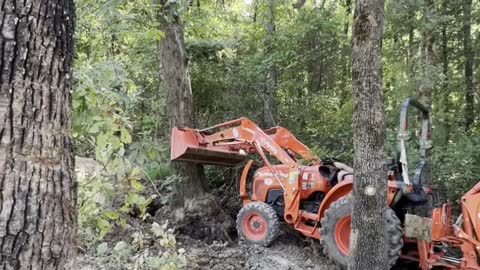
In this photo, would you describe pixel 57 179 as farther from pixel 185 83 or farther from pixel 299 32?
pixel 299 32

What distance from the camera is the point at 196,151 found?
23.2ft

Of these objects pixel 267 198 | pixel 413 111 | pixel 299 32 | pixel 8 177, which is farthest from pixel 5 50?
pixel 299 32

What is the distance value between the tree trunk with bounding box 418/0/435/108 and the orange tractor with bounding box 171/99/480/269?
2.21 m

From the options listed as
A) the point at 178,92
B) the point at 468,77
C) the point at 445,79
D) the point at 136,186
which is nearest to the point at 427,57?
the point at 445,79

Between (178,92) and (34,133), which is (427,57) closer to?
(178,92)

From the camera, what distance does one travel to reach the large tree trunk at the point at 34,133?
152 cm

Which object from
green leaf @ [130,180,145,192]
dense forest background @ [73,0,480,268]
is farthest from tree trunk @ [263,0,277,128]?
green leaf @ [130,180,145,192]

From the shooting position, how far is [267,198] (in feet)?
23.3

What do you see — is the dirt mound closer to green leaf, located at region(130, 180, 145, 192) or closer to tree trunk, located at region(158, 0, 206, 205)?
tree trunk, located at region(158, 0, 206, 205)

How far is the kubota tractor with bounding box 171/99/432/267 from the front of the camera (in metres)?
5.38

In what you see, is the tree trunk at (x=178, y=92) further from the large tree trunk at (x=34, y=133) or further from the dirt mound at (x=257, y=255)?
the large tree trunk at (x=34, y=133)

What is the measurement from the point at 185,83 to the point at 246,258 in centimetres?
294

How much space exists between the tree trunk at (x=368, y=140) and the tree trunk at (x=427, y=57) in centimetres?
393

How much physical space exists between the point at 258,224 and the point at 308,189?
2.96 ft
